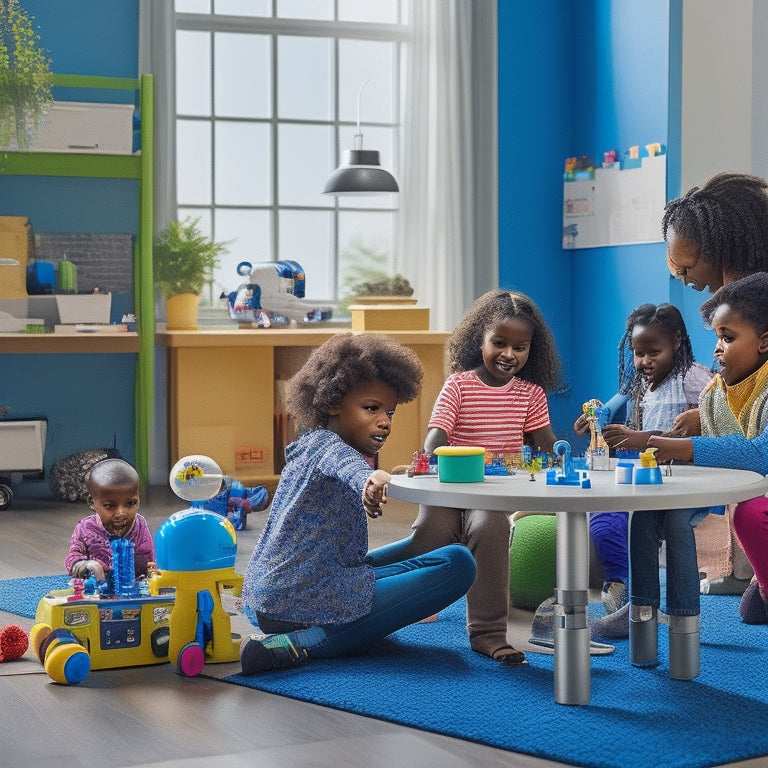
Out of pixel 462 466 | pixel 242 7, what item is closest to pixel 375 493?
pixel 462 466

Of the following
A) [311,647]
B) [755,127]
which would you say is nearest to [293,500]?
[311,647]

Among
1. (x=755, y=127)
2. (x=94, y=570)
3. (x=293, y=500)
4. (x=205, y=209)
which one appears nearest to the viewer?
(x=293, y=500)

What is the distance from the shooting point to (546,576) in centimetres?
316

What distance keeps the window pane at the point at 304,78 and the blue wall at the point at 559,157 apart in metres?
0.80

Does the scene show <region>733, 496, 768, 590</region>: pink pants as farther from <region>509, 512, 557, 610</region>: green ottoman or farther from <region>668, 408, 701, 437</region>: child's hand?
<region>509, 512, 557, 610</region>: green ottoman

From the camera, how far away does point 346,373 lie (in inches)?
102

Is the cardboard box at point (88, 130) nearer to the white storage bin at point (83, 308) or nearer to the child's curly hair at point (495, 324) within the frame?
the white storage bin at point (83, 308)

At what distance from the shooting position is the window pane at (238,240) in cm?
572

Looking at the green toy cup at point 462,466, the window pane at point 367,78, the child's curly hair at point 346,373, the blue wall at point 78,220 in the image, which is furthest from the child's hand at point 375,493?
the window pane at point 367,78

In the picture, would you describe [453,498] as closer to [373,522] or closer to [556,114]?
[373,522]

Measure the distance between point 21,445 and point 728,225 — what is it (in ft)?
9.40

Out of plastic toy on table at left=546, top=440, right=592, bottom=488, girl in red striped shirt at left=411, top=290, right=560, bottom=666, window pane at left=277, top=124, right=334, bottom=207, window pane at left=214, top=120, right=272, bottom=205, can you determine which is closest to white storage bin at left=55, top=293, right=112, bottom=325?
window pane at left=214, top=120, right=272, bottom=205

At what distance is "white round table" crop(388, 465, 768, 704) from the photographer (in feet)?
6.97

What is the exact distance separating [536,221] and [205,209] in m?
1.52
